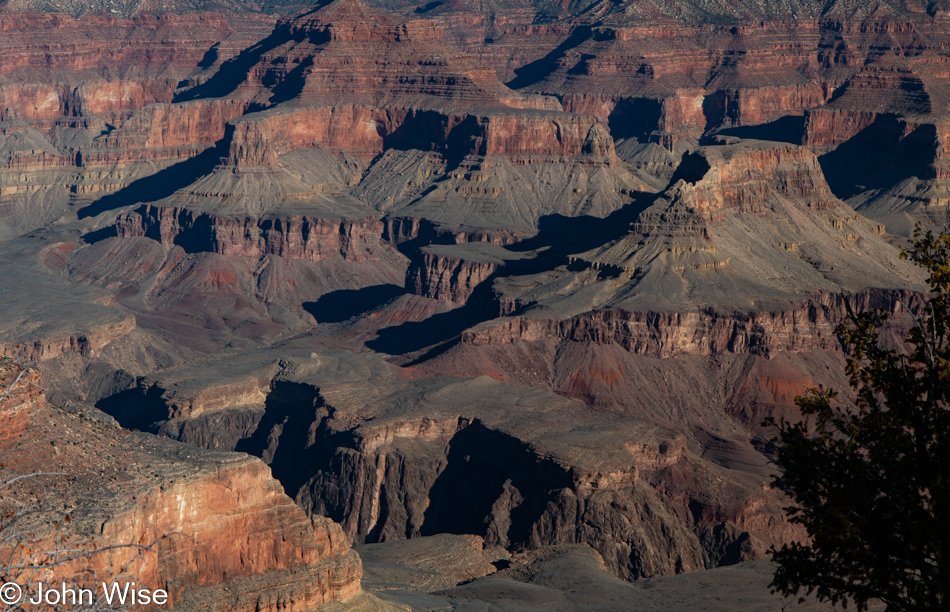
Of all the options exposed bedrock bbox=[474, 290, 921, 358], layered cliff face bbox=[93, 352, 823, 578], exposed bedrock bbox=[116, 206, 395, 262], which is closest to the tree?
layered cliff face bbox=[93, 352, 823, 578]

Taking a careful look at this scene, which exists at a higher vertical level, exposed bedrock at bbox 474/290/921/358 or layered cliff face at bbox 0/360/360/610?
layered cliff face at bbox 0/360/360/610

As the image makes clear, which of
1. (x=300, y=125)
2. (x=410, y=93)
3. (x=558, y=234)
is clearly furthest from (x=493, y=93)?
(x=558, y=234)

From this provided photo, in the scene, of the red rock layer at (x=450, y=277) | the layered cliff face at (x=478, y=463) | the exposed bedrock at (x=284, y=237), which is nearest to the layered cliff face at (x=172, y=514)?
the layered cliff face at (x=478, y=463)

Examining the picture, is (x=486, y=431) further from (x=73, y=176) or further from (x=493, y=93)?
(x=73, y=176)

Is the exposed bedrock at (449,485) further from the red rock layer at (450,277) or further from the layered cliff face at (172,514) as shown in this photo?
the red rock layer at (450,277)

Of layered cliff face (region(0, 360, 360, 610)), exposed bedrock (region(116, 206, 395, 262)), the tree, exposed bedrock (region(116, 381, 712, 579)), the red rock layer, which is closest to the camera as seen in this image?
the tree

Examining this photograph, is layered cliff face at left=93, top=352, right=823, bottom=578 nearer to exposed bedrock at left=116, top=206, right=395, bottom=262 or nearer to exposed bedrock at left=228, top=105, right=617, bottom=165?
exposed bedrock at left=116, top=206, right=395, bottom=262
